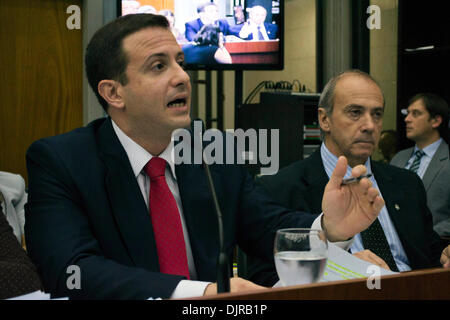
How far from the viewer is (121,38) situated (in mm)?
1442

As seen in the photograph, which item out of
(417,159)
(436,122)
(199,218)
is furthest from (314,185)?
(436,122)

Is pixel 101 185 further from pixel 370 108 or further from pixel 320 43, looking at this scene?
pixel 320 43

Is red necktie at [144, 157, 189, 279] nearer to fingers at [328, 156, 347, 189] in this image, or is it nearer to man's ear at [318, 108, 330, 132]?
fingers at [328, 156, 347, 189]

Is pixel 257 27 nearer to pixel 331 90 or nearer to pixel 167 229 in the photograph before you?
pixel 331 90

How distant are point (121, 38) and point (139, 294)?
79cm

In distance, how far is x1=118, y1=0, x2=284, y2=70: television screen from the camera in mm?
3219

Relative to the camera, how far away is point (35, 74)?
3.64 m

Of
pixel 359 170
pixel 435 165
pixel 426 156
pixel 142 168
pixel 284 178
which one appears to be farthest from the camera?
pixel 426 156

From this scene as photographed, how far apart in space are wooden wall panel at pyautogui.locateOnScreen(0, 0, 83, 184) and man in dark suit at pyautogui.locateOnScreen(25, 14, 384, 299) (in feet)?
7.62

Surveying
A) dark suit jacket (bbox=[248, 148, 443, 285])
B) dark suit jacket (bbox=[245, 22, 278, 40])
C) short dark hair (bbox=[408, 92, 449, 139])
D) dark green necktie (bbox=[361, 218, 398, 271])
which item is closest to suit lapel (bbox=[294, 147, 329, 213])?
dark suit jacket (bbox=[248, 148, 443, 285])

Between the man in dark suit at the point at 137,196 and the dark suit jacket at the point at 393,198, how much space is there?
32 centimetres

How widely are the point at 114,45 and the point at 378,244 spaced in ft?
3.75

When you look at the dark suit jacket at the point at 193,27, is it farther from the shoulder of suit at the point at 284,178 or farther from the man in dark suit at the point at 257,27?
the shoulder of suit at the point at 284,178

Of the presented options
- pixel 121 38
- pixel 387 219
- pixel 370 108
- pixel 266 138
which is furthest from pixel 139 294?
pixel 266 138
